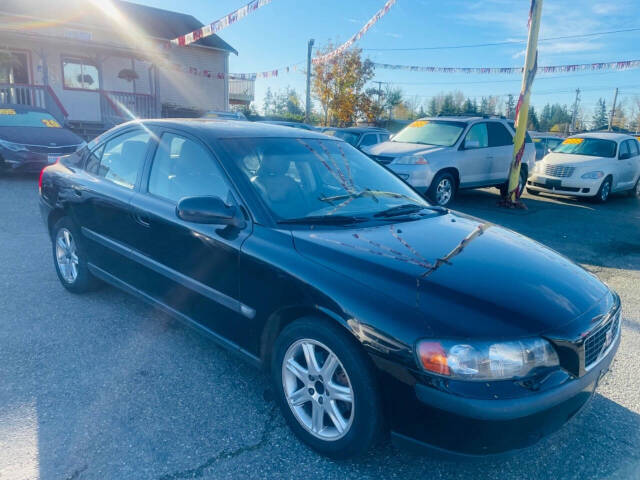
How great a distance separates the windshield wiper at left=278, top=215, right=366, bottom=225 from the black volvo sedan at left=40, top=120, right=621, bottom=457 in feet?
0.04

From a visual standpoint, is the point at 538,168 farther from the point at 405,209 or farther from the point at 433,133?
the point at 405,209

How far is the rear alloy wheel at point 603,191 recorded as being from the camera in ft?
35.4

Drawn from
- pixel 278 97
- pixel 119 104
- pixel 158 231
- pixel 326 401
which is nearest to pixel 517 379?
pixel 326 401

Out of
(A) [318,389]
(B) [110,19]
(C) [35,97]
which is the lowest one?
(A) [318,389]

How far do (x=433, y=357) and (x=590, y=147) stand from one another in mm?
11974

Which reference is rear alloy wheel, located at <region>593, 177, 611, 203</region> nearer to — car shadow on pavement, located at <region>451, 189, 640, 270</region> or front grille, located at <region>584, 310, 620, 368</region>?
car shadow on pavement, located at <region>451, 189, 640, 270</region>

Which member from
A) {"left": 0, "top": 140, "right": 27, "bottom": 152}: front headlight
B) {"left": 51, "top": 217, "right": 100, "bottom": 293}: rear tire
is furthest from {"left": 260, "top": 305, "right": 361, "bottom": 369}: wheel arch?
{"left": 0, "top": 140, "right": 27, "bottom": 152}: front headlight

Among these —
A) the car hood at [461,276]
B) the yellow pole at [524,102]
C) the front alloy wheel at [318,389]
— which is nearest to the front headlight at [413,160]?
the yellow pole at [524,102]

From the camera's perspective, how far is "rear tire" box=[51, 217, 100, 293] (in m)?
3.97

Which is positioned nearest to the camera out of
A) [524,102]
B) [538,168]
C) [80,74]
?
[524,102]

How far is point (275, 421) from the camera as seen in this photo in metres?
2.59

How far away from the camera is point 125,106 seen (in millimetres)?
17953

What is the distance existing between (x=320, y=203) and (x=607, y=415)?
82.8 inches

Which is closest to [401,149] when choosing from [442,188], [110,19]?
[442,188]
